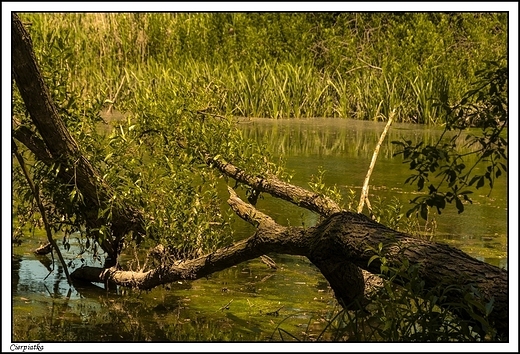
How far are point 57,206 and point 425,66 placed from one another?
815 cm

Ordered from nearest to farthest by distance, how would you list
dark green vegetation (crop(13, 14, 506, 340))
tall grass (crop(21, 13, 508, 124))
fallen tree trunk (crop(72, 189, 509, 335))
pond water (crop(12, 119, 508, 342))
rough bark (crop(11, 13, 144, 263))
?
fallen tree trunk (crop(72, 189, 509, 335)) < rough bark (crop(11, 13, 144, 263)) < pond water (crop(12, 119, 508, 342)) < dark green vegetation (crop(13, 14, 506, 340)) < tall grass (crop(21, 13, 508, 124))

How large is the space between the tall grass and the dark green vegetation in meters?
0.02

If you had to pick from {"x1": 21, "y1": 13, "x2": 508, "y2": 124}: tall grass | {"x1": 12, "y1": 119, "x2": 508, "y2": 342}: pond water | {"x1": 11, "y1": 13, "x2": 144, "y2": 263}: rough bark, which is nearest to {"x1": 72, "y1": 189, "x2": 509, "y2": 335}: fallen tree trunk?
{"x1": 12, "y1": 119, "x2": 508, "y2": 342}: pond water

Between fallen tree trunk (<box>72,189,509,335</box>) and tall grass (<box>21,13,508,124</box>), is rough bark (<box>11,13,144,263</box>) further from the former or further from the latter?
tall grass (<box>21,13,508,124</box>)

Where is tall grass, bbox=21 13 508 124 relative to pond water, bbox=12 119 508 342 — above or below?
above

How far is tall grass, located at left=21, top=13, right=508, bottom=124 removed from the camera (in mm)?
13258

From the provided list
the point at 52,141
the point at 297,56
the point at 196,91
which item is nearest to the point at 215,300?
the point at 52,141

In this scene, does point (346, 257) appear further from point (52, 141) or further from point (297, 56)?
point (297, 56)

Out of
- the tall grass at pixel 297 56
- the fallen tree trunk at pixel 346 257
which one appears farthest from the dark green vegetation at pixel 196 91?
the fallen tree trunk at pixel 346 257

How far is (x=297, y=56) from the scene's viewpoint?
15.4 metres

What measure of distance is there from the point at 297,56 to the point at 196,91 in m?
7.89

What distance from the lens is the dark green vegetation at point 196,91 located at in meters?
6.34

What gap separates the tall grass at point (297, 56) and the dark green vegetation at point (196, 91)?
0.02 metres

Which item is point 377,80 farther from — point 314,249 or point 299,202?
point 314,249
